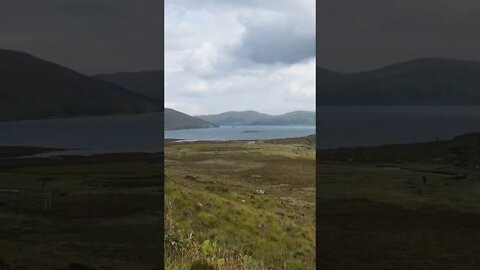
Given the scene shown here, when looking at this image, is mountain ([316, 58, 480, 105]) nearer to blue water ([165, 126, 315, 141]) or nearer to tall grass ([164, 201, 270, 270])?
tall grass ([164, 201, 270, 270])

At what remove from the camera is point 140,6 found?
14.2 feet

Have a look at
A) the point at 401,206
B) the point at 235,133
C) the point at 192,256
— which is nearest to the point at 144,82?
the point at 192,256

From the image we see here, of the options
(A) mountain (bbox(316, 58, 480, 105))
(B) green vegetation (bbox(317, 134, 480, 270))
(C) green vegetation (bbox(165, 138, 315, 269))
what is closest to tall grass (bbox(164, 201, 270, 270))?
(C) green vegetation (bbox(165, 138, 315, 269))

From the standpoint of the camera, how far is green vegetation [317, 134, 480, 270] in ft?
13.4

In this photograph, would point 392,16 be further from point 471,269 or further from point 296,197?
point 296,197

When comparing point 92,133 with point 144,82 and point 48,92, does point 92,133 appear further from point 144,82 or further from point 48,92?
point 144,82

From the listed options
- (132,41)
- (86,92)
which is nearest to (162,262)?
(86,92)

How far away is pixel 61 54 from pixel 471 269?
12.4 ft

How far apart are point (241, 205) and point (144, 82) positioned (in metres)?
7.07

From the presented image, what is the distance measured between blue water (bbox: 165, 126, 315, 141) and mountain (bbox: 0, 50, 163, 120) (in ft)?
39.8

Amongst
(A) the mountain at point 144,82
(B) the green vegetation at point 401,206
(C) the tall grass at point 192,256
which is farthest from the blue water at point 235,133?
(B) the green vegetation at point 401,206

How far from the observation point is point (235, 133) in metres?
23.6

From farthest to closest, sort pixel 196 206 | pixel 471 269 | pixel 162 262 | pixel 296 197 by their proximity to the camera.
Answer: pixel 296 197
pixel 196 206
pixel 162 262
pixel 471 269

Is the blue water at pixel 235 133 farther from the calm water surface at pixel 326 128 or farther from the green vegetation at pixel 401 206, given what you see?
the green vegetation at pixel 401 206
